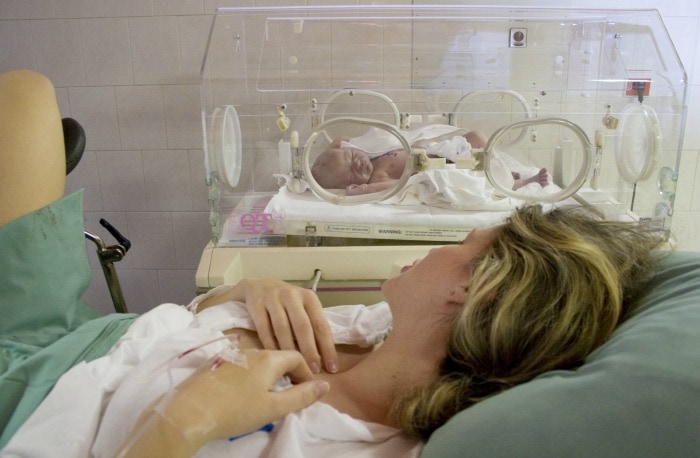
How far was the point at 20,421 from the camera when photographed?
0.88m

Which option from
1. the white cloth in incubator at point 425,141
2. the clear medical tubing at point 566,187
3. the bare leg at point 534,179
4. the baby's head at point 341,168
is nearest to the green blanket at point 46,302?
the baby's head at point 341,168

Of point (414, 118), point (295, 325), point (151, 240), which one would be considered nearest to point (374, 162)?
point (414, 118)

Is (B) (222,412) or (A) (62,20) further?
(A) (62,20)

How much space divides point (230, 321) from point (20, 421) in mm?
359

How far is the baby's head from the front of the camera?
1839mm

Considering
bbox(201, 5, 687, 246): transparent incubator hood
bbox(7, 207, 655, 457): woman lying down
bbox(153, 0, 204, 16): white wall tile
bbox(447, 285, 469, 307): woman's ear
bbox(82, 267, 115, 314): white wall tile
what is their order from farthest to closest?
1. bbox(82, 267, 115, 314): white wall tile
2. bbox(153, 0, 204, 16): white wall tile
3. bbox(201, 5, 687, 246): transparent incubator hood
4. bbox(447, 285, 469, 307): woman's ear
5. bbox(7, 207, 655, 457): woman lying down

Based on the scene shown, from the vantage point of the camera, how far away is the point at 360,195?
1751 mm

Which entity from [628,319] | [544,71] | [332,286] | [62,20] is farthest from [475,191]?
[62,20]

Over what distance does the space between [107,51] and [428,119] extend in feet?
5.03

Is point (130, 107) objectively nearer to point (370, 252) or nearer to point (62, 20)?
point (62, 20)

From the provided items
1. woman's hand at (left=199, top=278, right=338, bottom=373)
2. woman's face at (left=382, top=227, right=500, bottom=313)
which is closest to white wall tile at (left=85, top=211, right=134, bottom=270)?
woman's hand at (left=199, top=278, right=338, bottom=373)

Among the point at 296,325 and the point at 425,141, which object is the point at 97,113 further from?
the point at 296,325

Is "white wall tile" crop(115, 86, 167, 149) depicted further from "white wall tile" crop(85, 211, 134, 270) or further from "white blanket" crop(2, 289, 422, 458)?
"white blanket" crop(2, 289, 422, 458)

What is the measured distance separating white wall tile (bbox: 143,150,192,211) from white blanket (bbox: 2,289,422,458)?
1.85 metres
